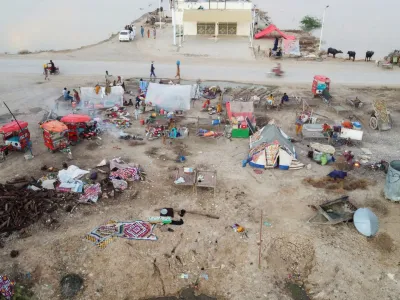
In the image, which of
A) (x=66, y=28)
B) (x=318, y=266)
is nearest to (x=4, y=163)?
(x=318, y=266)

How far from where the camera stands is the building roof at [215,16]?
32250mm

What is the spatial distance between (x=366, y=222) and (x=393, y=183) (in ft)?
7.08

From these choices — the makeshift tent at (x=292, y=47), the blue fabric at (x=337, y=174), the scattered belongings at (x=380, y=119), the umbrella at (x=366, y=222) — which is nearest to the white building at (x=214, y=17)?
the makeshift tent at (x=292, y=47)

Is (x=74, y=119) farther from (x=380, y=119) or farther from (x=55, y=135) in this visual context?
(x=380, y=119)

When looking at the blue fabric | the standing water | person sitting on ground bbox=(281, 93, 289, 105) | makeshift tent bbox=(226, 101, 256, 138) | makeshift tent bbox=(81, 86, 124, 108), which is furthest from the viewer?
the standing water

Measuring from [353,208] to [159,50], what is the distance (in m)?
22.8

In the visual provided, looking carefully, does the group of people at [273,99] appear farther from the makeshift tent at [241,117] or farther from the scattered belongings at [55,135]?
the scattered belongings at [55,135]

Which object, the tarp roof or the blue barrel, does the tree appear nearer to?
the tarp roof

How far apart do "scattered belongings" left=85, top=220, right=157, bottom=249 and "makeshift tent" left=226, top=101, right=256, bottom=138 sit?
22.1 ft

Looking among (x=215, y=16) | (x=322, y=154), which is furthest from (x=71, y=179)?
(x=215, y=16)

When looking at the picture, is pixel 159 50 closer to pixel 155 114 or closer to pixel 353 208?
pixel 155 114

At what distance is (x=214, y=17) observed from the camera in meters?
32.4

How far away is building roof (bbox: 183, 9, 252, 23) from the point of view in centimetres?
3225

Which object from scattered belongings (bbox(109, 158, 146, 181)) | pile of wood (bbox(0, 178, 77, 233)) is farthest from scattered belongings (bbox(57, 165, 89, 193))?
scattered belongings (bbox(109, 158, 146, 181))
